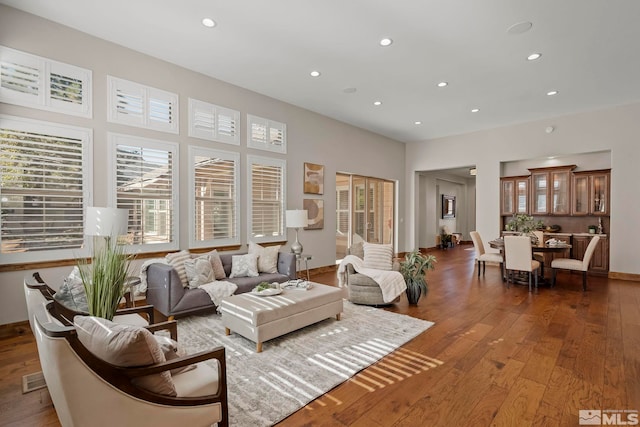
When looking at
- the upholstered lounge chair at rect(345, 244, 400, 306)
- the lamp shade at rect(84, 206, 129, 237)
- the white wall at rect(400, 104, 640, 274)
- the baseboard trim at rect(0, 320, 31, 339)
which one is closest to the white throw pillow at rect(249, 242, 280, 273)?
the upholstered lounge chair at rect(345, 244, 400, 306)

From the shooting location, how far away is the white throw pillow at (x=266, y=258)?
4.70 m

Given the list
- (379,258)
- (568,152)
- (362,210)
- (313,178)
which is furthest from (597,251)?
(313,178)

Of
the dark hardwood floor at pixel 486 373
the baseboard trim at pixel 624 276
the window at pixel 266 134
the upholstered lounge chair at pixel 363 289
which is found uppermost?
the window at pixel 266 134

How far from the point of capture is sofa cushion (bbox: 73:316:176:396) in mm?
1357

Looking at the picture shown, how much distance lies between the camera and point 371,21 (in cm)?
349

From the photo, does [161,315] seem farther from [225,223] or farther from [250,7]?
[250,7]

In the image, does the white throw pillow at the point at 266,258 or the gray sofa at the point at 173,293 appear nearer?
the gray sofa at the point at 173,293

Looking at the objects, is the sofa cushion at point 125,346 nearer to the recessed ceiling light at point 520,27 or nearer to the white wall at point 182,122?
the white wall at point 182,122

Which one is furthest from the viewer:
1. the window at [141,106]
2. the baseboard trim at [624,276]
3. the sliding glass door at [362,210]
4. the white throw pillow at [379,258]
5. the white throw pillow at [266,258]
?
the sliding glass door at [362,210]

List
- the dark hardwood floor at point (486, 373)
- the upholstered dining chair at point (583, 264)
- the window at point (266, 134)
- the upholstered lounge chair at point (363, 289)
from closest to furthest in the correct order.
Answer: the dark hardwood floor at point (486, 373) < the upholstered lounge chair at point (363, 289) < the upholstered dining chair at point (583, 264) < the window at point (266, 134)

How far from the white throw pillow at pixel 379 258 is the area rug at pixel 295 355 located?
2.25ft

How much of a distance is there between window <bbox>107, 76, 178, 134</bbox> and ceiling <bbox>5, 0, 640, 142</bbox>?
55 cm

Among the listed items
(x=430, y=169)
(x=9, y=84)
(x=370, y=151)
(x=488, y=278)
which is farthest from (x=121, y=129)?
(x=430, y=169)

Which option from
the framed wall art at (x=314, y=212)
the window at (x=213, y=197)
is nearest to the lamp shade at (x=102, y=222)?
the window at (x=213, y=197)
